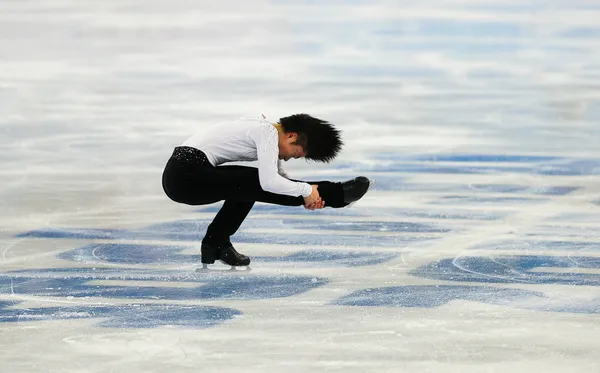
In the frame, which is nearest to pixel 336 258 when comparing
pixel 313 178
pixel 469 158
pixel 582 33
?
pixel 313 178

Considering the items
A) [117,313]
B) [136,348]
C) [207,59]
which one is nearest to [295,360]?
[136,348]

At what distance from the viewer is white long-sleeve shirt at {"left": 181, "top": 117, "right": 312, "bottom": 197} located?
607 cm

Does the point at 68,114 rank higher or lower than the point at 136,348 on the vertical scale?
higher

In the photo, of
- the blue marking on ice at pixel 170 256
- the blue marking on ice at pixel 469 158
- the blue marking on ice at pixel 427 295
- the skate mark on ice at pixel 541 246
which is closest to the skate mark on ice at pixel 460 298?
the blue marking on ice at pixel 427 295

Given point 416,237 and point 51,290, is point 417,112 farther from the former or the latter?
point 51,290

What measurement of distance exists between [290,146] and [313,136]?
0.40 ft

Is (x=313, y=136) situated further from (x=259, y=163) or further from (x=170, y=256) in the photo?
(x=170, y=256)

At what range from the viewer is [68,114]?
1223 cm

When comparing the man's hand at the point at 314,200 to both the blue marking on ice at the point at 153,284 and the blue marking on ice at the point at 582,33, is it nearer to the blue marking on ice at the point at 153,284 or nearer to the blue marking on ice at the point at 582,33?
the blue marking on ice at the point at 153,284

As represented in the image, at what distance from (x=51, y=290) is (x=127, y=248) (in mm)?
1152

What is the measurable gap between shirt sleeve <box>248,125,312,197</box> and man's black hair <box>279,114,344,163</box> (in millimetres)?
106

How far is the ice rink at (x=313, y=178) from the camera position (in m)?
5.14

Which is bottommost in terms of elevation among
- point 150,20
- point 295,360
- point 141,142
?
point 295,360

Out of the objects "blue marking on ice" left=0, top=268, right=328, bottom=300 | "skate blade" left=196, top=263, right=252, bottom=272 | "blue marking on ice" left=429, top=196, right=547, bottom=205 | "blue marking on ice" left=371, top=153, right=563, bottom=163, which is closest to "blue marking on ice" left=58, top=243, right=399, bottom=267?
"skate blade" left=196, top=263, right=252, bottom=272
